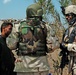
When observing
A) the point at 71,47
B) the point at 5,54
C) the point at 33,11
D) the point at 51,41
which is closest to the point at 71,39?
the point at 71,47

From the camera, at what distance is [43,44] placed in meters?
5.73

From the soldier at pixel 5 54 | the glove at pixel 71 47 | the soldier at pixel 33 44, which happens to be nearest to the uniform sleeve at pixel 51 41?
the soldier at pixel 33 44

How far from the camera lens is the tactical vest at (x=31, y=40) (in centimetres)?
566

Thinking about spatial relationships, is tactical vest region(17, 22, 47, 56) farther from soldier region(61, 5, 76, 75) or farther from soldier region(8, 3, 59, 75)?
soldier region(61, 5, 76, 75)

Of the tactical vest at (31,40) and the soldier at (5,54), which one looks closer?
the soldier at (5,54)

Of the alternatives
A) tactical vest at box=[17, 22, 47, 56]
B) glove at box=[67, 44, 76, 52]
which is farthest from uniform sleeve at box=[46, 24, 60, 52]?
glove at box=[67, 44, 76, 52]

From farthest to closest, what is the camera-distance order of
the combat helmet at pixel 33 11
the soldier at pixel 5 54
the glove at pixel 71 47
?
1. the combat helmet at pixel 33 11
2. the glove at pixel 71 47
3. the soldier at pixel 5 54

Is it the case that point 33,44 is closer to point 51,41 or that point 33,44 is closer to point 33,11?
point 51,41

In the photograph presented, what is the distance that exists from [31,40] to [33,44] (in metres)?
0.07

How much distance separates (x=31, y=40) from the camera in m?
5.66

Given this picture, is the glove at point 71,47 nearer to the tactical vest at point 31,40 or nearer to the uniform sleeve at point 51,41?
the uniform sleeve at point 51,41

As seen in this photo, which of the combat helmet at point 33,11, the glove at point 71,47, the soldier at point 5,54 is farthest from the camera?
the combat helmet at point 33,11

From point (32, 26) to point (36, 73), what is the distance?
0.76 m

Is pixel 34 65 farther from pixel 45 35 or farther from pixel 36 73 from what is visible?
pixel 45 35
